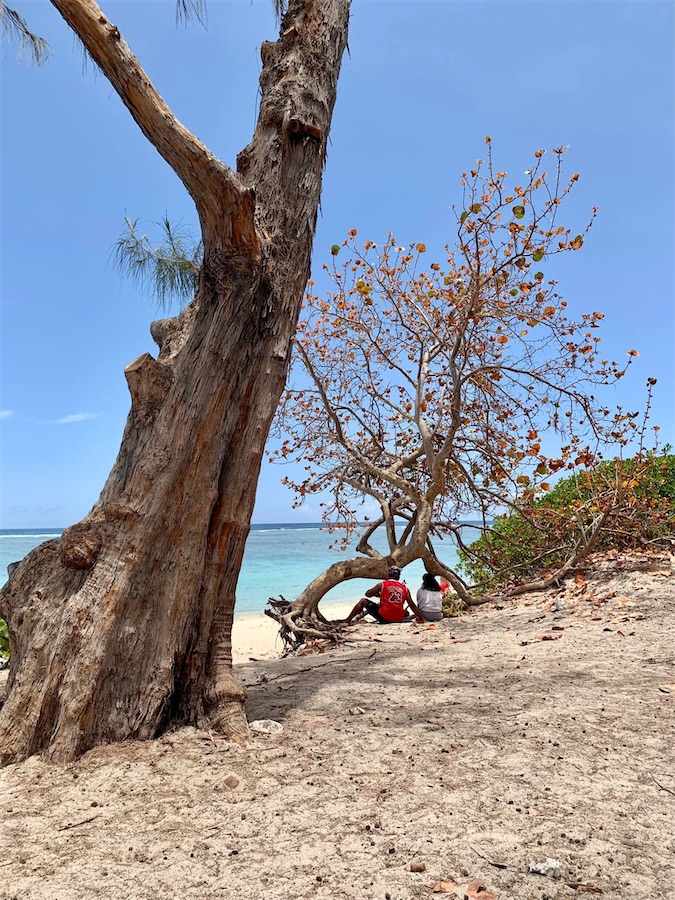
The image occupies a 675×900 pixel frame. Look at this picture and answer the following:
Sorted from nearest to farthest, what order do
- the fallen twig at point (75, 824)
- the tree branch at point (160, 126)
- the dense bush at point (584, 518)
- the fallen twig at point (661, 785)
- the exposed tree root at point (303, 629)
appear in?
the fallen twig at point (75, 824)
the fallen twig at point (661, 785)
the tree branch at point (160, 126)
the exposed tree root at point (303, 629)
the dense bush at point (584, 518)

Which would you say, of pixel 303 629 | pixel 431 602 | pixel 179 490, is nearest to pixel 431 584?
pixel 431 602

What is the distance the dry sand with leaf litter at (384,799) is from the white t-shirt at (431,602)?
12.5 ft

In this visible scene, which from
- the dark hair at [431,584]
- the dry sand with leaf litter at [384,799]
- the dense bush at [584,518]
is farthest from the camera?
the dark hair at [431,584]

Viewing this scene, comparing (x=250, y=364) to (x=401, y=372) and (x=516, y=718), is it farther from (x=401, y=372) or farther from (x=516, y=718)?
(x=401, y=372)

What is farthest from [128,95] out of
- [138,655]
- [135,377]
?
[138,655]

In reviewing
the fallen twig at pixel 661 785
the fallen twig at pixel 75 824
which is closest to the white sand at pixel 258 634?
the fallen twig at pixel 75 824

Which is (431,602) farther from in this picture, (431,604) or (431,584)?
(431,584)

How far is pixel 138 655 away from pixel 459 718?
1.90m

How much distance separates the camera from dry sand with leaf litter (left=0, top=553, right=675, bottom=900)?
2105 millimetres

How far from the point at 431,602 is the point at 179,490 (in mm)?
5703

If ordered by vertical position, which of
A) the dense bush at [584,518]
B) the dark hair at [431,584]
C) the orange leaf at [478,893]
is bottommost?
the orange leaf at [478,893]

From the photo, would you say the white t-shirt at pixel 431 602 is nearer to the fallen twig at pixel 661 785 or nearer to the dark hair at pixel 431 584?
the dark hair at pixel 431 584

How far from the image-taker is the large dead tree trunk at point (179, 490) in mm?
3219

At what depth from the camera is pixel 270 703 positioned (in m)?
4.16
